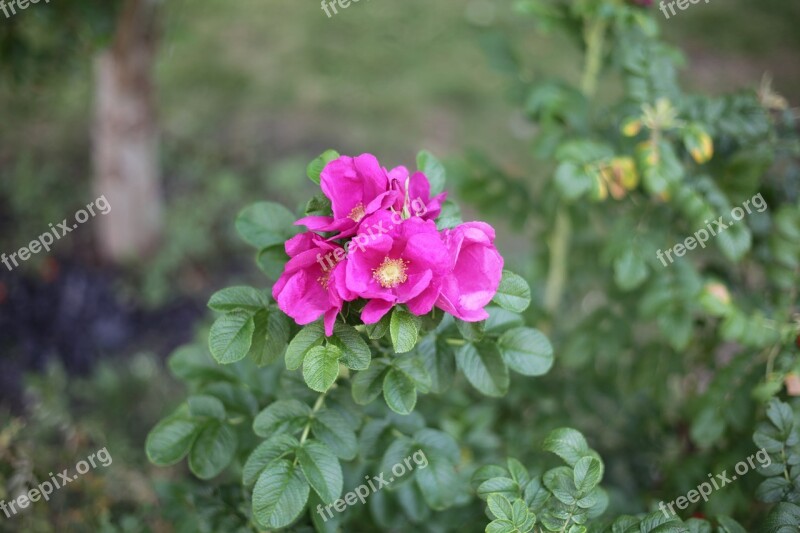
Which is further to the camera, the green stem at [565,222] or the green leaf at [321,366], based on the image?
the green stem at [565,222]

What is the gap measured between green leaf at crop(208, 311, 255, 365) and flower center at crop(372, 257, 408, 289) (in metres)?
0.28

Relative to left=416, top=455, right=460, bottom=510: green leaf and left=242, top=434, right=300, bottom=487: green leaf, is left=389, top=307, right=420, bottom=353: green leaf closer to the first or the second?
left=242, top=434, right=300, bottom=487: green leaf

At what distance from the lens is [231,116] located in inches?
164

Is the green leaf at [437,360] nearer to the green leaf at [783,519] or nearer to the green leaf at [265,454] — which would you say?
the green leaf at [265,454]

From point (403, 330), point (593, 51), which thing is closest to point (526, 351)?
point (403, 330)

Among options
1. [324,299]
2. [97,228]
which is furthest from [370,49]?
[324,299]

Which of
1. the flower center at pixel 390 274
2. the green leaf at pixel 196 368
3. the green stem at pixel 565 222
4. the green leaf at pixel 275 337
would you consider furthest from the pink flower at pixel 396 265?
the green stem at pixel 565 222

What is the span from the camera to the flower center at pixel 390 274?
1168 millimetres

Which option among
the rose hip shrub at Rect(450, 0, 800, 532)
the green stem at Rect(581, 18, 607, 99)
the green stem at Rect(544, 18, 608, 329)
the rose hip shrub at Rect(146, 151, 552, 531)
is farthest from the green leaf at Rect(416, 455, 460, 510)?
the green stem at Rect(581, 18, 607, 99)

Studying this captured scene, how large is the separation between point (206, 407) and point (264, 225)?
41cm

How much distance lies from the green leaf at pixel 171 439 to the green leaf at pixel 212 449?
0.02 m

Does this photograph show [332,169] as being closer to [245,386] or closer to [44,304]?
[245,386]

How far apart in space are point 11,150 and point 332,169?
11.0 ft

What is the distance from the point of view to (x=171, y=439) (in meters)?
1.44
